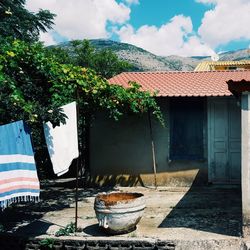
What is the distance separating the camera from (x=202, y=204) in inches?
356

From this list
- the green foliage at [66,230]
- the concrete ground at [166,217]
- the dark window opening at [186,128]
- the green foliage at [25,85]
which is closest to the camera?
the green foliage at [25,85]

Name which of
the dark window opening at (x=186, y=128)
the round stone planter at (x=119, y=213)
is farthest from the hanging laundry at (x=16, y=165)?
the dark window opening at (x=186, y=128)

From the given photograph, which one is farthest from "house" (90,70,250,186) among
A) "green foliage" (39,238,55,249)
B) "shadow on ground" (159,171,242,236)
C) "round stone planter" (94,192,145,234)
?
"green foliage" (39,238,55,249)

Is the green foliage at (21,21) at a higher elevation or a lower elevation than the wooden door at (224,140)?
higher

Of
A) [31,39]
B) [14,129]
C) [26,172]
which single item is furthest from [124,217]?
[31,39]

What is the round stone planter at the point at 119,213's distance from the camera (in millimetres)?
6684

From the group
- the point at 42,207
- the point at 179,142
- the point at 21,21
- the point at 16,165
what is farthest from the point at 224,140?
the point at 21,21

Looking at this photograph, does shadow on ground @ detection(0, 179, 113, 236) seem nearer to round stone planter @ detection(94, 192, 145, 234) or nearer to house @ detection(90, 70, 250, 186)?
house @ detection(90, 70, 250, 186)

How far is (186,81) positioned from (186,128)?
7.07ft

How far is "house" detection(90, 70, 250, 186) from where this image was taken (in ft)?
36.8

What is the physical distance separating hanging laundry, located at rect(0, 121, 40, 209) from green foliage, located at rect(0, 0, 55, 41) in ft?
42.7

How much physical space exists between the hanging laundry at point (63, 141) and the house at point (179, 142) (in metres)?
4.91

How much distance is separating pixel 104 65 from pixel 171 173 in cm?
2859

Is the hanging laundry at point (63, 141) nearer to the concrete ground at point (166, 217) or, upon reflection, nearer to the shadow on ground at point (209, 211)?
the concrete ground at point (166, 217)
